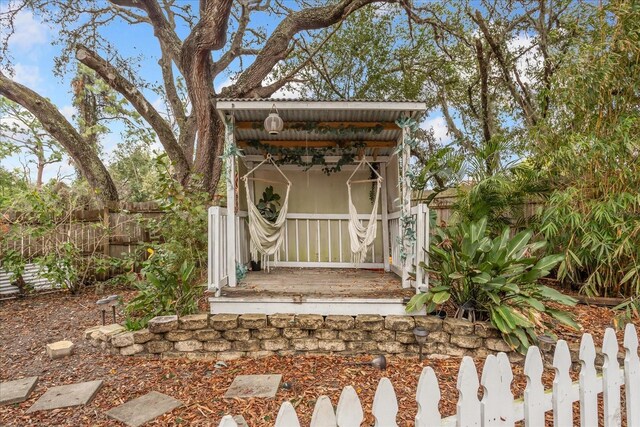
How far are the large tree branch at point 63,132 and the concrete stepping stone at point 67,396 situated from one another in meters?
4.39

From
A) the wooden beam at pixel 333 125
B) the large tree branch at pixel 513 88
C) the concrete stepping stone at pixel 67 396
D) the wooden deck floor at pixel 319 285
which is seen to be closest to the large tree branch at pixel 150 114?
the wooden beam at pixel 333 125

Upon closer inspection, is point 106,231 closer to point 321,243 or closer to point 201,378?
point 321,243

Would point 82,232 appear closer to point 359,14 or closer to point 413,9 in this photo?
point 359,14

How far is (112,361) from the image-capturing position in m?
2.94

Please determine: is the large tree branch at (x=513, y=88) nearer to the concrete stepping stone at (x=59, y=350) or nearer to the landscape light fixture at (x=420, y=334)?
the landscape light fixture at (x=420, y=334)

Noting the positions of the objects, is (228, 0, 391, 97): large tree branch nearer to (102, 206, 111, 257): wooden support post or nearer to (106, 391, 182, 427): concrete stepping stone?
(102, 206, 111, 257): wooden support post

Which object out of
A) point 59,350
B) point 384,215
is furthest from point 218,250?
point 384,215

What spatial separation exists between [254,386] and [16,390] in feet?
5.64

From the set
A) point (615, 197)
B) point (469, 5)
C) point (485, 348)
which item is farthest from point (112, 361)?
point (469, 5)

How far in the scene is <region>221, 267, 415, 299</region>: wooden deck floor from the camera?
3.19 m

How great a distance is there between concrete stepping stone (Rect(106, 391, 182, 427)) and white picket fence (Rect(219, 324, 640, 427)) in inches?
54.0

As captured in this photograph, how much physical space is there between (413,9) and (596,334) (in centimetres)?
675

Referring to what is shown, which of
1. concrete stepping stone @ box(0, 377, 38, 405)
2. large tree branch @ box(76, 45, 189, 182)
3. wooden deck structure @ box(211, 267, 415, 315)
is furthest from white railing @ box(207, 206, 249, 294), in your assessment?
large tree branch @ box(76, 45, 189, 182)

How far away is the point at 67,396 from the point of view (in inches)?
93.5
